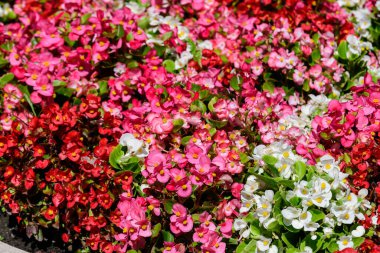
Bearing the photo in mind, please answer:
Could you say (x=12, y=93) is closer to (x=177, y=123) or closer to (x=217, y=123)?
(x=177, y=123)

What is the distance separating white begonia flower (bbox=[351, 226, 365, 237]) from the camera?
99.6 inches

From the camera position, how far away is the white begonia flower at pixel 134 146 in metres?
2.71

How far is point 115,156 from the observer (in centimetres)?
272

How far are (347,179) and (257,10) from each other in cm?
141

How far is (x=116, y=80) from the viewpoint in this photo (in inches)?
123

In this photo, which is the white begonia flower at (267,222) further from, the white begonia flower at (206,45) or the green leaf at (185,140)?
the white begonia flower at (206,45)

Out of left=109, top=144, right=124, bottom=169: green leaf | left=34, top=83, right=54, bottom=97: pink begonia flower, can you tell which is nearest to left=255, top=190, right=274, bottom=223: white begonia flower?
left=109, top=144, right=124, bottom=169: green leaf

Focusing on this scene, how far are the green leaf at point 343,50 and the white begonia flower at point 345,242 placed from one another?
126 centimetres

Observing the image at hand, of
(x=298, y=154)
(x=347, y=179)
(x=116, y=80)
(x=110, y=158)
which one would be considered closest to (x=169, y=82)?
(x=116, y=80)

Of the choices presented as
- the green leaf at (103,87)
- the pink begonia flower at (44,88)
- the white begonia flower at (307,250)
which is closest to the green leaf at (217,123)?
the green leaf at (103,87)

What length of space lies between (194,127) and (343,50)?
→ 3.67 feet

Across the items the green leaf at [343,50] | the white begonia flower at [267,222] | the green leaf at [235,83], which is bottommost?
the white begonia flower at [267,222]

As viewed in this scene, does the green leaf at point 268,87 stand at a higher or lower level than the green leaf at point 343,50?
lower

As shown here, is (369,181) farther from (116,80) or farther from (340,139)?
(116,80)
